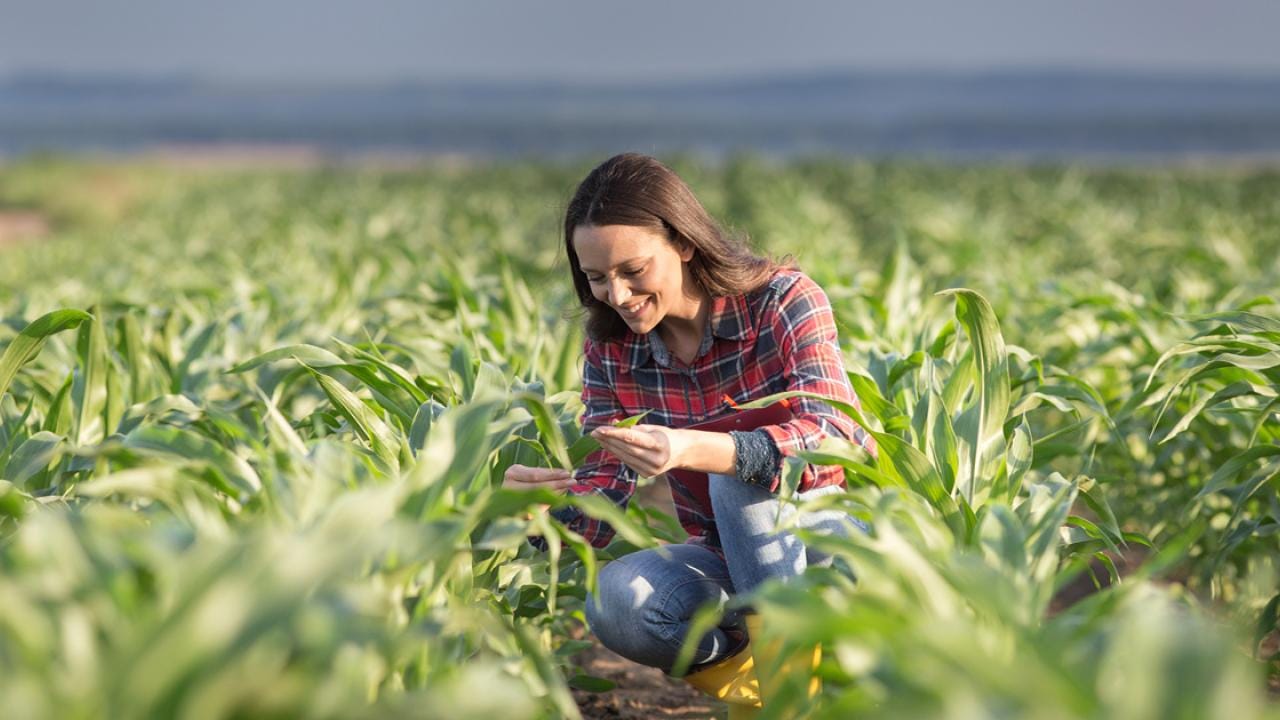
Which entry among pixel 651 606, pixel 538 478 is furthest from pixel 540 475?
pixel 651 606

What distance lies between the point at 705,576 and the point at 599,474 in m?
0.28

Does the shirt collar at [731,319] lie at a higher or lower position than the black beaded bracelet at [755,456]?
higher

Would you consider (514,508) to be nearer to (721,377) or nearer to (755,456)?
(755,456)

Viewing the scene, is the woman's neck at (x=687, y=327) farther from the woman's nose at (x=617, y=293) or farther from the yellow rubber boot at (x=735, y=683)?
the yellow rubber boot at (x=735, y=683)

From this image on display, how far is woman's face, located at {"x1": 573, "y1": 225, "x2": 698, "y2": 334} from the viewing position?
2.24 meters

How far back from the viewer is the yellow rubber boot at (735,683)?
89.7 inches

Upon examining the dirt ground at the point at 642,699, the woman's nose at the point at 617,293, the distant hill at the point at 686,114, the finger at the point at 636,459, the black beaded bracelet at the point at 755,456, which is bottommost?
the distant hill at the point at 686,114

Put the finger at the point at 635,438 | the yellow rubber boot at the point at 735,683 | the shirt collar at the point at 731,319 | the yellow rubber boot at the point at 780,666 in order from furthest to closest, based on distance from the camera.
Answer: the shirt collar at the point at 731,319, the yellow rubber boot at the point at 735,683, the finger at the point at 635,438, the yellow rubber boot at the point at 780,666

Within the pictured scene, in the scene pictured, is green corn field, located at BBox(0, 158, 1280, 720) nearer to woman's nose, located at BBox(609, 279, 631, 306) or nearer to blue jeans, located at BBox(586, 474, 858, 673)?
blue jeans, located at BBox(586, 474, 858, 673)

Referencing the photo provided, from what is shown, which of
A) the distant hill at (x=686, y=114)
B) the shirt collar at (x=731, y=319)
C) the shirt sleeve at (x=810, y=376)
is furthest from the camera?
the distant hill at (x=686, y=114)

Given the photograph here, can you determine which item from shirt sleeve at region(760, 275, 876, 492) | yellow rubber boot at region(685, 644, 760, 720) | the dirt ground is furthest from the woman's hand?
the dirt ground

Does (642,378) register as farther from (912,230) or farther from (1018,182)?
(1018,182)

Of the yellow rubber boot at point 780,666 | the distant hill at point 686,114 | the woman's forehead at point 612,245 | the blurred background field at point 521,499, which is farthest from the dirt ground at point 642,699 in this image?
the distant hill at point 686,114

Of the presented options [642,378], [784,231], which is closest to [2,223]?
[784,231]
